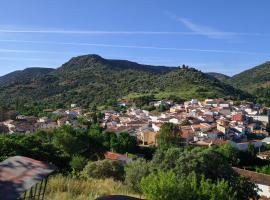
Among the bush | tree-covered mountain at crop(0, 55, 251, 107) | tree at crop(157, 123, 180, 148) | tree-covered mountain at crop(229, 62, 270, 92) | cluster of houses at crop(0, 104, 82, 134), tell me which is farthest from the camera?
tree-covered mountain at crop(229, 62, 270, 92)

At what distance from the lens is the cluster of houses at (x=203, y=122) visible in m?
62.8

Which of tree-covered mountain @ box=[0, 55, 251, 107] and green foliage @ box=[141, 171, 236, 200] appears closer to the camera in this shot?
Answer: green foliage @ box=[141, 171, 236, 200]

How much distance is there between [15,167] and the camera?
9.38ft

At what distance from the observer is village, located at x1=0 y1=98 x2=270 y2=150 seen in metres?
63.0

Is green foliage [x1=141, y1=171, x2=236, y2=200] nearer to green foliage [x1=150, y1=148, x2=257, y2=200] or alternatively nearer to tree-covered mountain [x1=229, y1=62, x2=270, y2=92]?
green foliage [x1=150, y1=148, x2=257, y2=200]

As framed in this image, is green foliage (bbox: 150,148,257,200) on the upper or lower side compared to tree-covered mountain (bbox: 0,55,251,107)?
lower

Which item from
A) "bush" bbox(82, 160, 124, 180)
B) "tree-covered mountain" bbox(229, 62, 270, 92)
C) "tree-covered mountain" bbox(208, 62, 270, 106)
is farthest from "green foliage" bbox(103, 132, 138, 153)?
"tree-covered mountain" bbox(229, 62, 270, 92)

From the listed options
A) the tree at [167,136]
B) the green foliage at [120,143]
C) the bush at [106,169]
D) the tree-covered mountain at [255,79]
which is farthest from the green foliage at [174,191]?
the tree-covered mountain at [255,79]

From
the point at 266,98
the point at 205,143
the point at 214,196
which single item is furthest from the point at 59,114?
the point at 214,196

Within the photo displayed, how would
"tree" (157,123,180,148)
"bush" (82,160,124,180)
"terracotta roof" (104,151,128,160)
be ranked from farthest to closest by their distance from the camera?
1. "tree" (157,123,180,148)
2. "terracotta roof" (104,151,128,160)
3. "bush" (82,160,124,180)

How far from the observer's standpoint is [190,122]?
247ft

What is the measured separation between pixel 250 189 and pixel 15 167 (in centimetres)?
1215

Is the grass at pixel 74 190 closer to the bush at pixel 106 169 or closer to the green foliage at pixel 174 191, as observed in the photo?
the green foliage at pixel 174 191

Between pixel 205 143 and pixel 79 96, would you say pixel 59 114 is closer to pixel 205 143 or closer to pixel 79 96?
pixel 79 96
